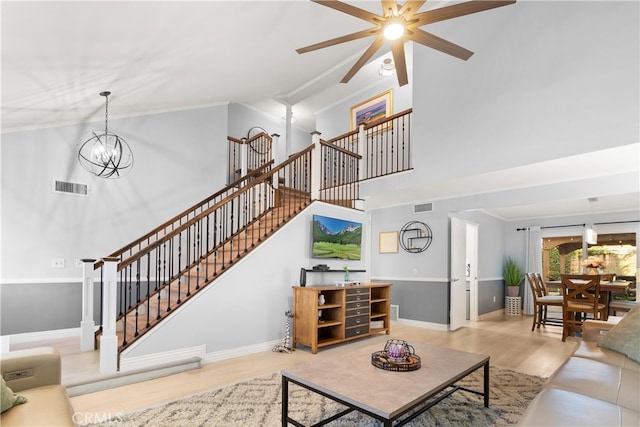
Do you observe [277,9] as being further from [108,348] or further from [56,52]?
[108,348]

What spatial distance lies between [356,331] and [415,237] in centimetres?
250

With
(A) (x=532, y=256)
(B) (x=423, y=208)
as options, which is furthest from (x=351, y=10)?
(A) (x=532, y=256)

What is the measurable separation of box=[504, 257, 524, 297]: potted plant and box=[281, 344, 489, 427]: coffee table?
673 centimetres

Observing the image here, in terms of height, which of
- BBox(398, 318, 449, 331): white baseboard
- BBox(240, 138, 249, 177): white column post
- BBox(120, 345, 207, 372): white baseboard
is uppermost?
BBox(240, 138, 249, 177): white column post

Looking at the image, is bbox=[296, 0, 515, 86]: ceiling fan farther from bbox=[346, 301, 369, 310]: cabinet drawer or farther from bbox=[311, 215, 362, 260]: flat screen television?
bbox=[346, 301, 369, 310]: cabinet drawer

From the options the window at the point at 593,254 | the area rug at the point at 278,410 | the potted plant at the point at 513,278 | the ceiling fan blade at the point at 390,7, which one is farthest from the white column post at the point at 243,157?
the window at the point at 593,254

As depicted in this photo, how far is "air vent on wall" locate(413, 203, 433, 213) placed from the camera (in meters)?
6.82

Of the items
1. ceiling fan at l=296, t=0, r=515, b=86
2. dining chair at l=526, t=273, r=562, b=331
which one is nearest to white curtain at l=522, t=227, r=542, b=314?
dining chair at l=526, t=273, r=562, b=331

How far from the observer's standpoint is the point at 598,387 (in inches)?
81.5

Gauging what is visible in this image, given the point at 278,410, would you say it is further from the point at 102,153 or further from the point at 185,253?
the point at 102,153

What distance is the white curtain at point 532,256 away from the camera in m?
8.70

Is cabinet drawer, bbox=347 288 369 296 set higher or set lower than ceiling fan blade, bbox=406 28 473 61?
lower

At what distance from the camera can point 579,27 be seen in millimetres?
3730

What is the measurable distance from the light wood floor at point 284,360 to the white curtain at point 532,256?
1931 millimetres
